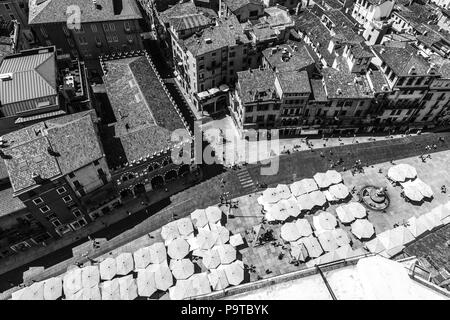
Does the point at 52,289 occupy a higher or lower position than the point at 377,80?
lower

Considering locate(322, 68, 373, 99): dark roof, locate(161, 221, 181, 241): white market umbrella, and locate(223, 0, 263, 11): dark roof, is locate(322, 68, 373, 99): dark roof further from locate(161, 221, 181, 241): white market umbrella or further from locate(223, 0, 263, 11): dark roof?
locate(161, 221, 181, 241): white market umbrella

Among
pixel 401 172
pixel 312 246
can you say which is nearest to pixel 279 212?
pixel 312 246

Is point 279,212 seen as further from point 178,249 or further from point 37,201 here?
point 37,201

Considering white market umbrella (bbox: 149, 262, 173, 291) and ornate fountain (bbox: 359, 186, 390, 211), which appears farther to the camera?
ornate fountain (bbox: 359, 186, 390, 211)

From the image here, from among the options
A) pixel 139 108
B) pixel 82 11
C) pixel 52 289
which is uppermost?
pixel 82 11

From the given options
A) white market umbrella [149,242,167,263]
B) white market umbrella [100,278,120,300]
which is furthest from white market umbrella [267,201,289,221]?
white market umbrella [100,278,120,300]
